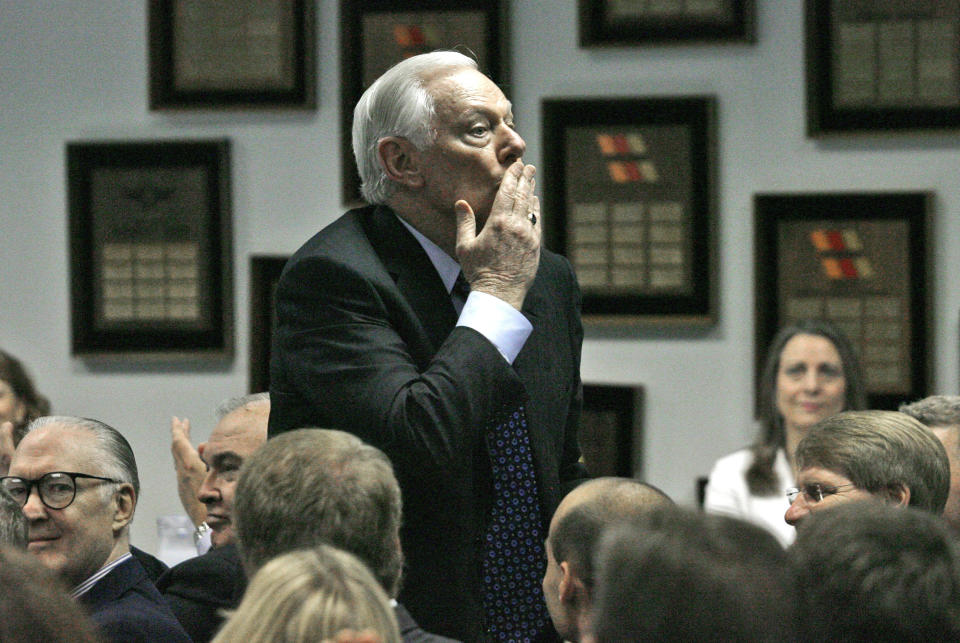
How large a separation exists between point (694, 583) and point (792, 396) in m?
3.06

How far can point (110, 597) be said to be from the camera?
2.46m

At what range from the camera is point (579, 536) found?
6.36ft

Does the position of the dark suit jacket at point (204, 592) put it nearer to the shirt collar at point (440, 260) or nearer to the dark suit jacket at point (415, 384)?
the dark suit jacket at point (415, 384)

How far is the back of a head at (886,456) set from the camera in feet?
7.44

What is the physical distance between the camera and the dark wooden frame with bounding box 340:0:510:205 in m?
4.24

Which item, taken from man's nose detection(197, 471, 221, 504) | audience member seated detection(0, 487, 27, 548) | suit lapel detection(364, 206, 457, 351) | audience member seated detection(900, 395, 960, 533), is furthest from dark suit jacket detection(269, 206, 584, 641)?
man's nose detection(197, 471, 221, 504)

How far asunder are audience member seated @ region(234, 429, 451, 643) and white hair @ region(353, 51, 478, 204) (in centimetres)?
61

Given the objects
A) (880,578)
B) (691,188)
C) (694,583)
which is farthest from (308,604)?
(691,188)

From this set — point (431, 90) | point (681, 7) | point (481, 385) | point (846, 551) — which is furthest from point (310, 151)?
point (846, 551)

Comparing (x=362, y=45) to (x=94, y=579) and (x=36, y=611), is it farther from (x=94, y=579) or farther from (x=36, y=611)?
(x=36, y=611)

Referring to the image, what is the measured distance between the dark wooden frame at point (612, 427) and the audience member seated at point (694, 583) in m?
3.02

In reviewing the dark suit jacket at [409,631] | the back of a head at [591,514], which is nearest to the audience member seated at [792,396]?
the back of a head at [591,514]

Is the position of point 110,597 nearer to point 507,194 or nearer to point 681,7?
point 507,194

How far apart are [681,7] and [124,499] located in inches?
94.2
